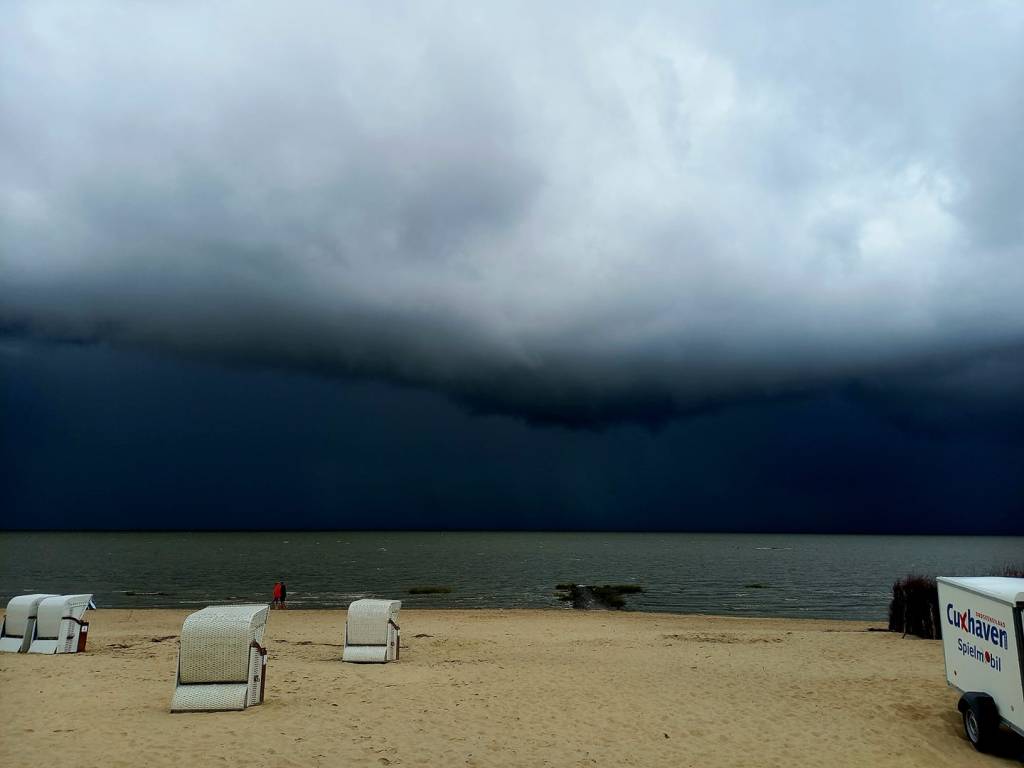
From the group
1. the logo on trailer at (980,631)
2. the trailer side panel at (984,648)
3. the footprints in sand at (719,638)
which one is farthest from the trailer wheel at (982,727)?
the footprints in sand at (719,638)

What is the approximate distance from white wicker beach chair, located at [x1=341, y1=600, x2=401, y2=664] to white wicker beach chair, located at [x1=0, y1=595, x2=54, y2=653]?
9.09 meters

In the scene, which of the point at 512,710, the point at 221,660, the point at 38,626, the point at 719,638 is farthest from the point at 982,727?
the point at 38,626

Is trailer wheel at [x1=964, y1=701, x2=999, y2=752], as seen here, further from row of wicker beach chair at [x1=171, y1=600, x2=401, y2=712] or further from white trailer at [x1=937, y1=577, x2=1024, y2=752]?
row of wicker beach chair at [x1=171, y1=600, x2=401, y2=712]

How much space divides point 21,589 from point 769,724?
6173 centimetres

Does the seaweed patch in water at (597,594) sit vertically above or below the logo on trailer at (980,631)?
below

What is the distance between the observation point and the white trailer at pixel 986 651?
995 centimetres

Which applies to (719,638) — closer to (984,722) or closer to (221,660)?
(984,722)

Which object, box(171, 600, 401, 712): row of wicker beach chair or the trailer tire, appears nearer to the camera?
the trailer tire

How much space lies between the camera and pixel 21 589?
54.2 metres

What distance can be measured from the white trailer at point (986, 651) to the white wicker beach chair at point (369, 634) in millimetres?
12623

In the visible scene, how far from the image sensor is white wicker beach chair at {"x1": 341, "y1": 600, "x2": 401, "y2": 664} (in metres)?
18.1

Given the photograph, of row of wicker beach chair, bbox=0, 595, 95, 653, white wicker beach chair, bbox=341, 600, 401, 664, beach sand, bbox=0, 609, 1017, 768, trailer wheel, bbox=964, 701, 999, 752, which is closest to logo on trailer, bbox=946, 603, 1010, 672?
trailer wheel, bbox=964, 701, 999, 752

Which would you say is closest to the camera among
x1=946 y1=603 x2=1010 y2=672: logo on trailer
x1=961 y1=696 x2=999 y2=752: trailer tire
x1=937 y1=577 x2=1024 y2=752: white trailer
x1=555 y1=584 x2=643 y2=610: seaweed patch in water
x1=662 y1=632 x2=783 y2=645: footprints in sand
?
x1=937 y1=577 x2=1024 y2=752: white trailer

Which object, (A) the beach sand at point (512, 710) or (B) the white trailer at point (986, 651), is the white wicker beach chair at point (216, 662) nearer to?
(A) the beach sand at point (512, 710)
